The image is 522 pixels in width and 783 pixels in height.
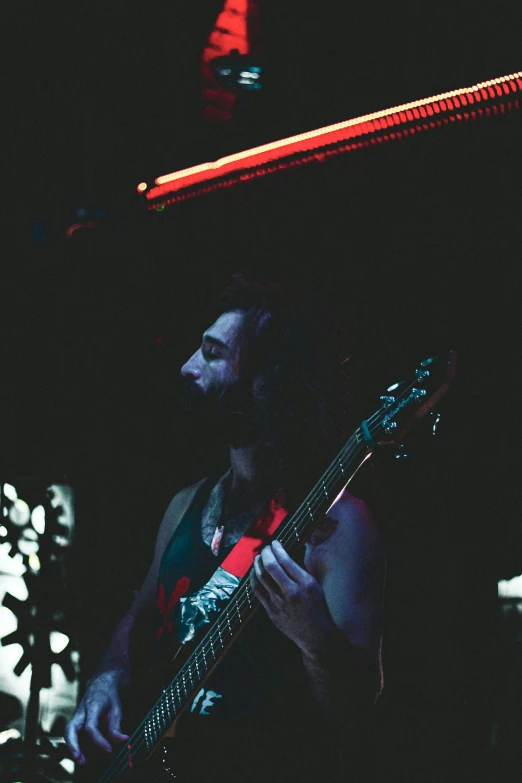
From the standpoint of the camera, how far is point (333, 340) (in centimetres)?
226

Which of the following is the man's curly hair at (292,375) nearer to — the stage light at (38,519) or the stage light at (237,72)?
the stage light at (237,72)

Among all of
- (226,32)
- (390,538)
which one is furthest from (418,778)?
(226,32)

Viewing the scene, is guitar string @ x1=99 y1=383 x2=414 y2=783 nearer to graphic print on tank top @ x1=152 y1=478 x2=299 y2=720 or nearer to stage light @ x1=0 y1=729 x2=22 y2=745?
graphic print on tank top @ x1=152 y1=478 x2=299 y2=720

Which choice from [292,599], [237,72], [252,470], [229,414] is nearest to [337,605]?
[292,599]

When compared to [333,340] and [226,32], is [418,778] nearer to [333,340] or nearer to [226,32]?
[333,340]

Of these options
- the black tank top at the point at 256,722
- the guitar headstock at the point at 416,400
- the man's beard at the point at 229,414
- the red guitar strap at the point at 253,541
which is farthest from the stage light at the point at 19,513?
the guitar headstock at the point at 416,400

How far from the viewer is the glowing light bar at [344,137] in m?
2.10

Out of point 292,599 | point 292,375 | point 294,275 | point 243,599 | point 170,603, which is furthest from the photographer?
point 294,275

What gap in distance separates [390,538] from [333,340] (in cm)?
58

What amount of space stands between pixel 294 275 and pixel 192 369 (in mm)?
424

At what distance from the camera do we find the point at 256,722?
76.4 inches

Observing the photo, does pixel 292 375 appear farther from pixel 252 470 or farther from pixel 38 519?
pixel 38 519

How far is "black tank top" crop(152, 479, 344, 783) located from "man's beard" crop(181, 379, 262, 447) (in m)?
0.51

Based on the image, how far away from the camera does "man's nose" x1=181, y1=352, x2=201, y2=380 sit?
2.27 meters
